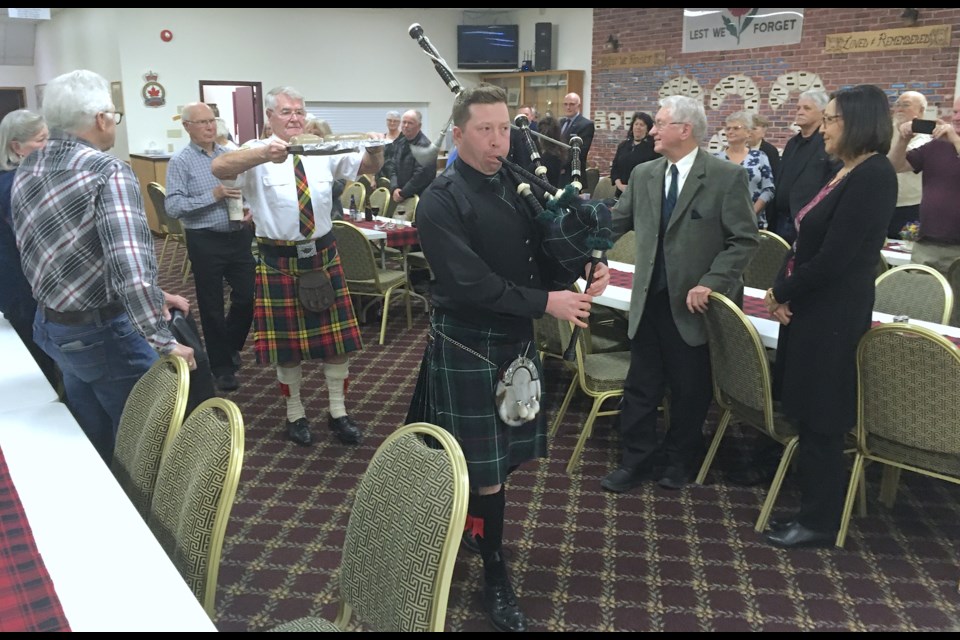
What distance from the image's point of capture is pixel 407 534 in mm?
1257

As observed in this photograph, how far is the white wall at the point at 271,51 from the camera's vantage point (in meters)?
9.26

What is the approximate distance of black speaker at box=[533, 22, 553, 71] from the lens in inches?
399

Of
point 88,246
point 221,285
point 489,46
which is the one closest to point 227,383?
point 221,285

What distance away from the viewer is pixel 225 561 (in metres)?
2.46

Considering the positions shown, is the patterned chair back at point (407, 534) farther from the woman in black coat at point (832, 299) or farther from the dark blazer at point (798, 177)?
the dark blazer at point (798, 177)

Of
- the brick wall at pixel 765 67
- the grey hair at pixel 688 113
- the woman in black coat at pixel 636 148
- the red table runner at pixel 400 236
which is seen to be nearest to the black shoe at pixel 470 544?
the grey hair at pixel 688 113

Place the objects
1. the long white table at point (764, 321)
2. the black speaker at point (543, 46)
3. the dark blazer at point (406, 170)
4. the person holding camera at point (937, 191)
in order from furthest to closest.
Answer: the black speaker at point (543, 46), the dark blazer at point (406, 170), the person holding camera at point (937, 191), the long white table at point (764, 321)

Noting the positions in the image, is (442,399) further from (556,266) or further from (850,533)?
(850,533)

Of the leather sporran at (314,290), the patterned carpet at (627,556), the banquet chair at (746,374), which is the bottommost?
the patterned carpet at (627,556)

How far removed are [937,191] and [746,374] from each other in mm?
2095

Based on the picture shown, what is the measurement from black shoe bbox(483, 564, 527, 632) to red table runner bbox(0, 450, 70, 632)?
123 centimetres

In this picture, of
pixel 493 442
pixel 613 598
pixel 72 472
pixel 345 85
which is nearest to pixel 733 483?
pixel 613 598

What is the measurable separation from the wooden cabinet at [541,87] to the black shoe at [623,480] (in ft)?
24.8

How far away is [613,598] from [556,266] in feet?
3.42
